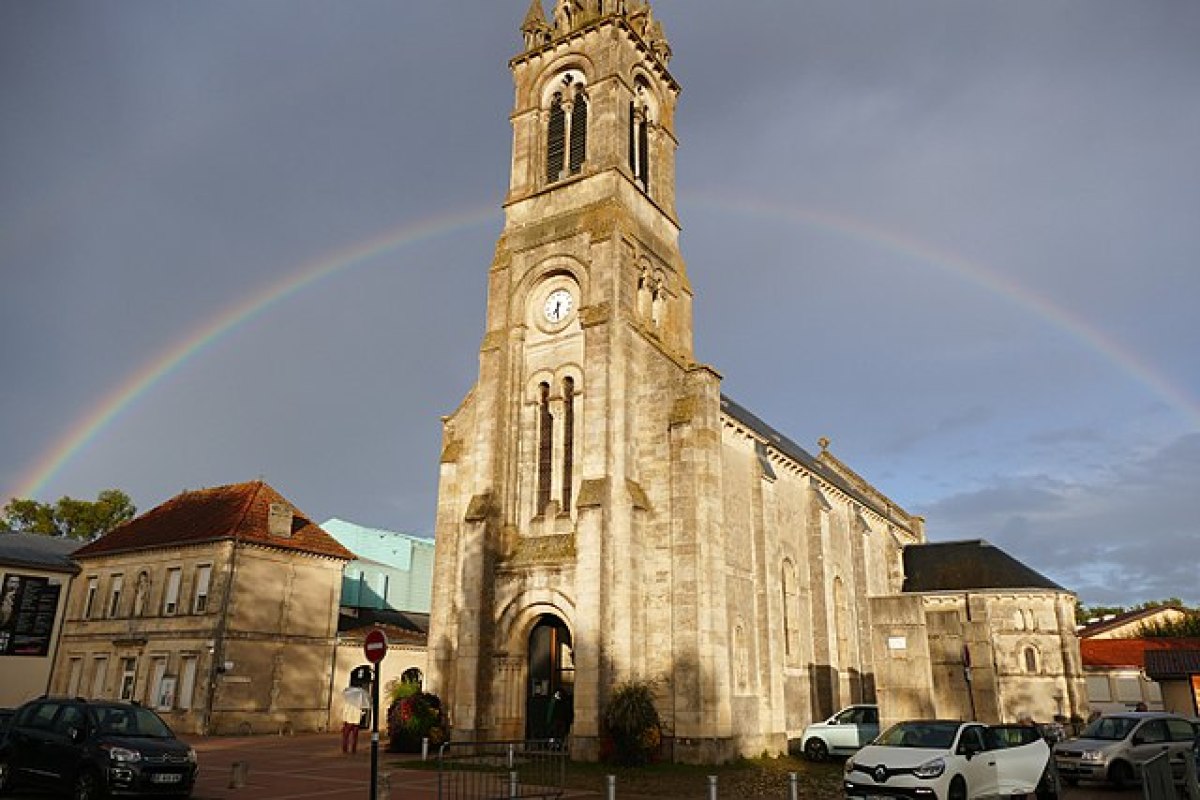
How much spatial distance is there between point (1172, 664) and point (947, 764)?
27801 millimetres

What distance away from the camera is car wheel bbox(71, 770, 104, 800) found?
44.7ft

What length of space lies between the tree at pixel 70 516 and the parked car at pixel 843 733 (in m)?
52.3

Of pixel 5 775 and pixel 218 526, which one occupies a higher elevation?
pixel 218 526

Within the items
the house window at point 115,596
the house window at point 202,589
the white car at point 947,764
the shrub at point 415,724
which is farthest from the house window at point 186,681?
the white car at point 947,764

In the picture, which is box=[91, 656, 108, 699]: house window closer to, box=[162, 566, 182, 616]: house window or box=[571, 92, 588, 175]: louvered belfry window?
box=[162, 566, 182, 616]: house window

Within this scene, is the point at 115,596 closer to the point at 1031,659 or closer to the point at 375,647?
the point at 375,647

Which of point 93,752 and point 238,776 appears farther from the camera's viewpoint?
point 238,776

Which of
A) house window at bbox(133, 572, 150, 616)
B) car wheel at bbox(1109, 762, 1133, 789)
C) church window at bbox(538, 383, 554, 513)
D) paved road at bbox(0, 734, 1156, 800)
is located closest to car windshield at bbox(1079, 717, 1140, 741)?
car wheel at bbox(1109, 762, 1133, 789)

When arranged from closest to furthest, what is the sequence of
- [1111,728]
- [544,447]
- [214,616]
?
[1111,728] → [544,447] → [214,616]

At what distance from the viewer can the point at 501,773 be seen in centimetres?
1919

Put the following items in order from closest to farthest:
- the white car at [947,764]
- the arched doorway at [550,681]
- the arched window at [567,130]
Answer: the white car at [947,764] → the arched doorway at [550,681] → the arched window at [567,130]

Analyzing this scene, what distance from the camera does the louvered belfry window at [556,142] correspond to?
32.0 m

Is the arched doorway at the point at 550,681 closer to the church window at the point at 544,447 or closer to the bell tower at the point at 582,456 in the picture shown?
the bell tower at the point at 582,456

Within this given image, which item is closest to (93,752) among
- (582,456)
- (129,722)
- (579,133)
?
(129,722)
